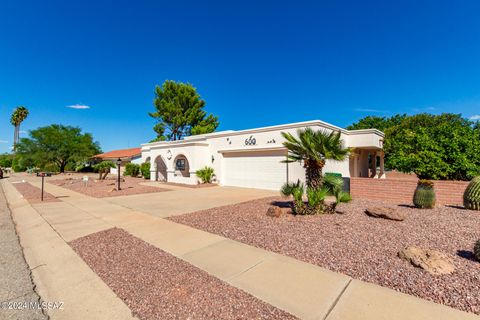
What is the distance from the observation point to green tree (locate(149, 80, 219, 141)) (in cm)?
3506

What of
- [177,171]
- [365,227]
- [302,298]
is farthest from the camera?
[177,171]

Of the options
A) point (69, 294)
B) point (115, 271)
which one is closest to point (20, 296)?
point (69, 294)

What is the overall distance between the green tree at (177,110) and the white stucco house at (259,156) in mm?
14869

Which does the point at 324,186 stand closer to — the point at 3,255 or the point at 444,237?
the point at 444,237

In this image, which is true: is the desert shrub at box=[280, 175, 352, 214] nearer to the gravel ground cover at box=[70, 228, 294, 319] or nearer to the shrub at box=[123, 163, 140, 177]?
the gravel ground cover at box=[70, 228, 294, 319]

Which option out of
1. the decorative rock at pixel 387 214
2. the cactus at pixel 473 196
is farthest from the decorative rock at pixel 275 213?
the cactus at pixel 473 196

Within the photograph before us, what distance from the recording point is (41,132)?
37688 mm

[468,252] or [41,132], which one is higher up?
[41,132]

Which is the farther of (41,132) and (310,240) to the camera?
(41,132)

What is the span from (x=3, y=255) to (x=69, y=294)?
10.2 ft

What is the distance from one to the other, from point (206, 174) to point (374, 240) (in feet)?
46.8

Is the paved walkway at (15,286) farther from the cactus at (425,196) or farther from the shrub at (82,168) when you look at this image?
the shrub at (82,168)

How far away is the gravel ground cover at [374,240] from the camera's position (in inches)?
133

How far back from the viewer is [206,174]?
18188mm
